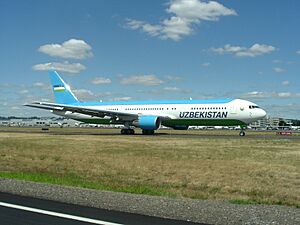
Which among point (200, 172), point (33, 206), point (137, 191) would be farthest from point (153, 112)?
point (33, 206)

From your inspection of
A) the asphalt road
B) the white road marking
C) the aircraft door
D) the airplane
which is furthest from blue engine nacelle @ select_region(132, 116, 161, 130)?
the white road marking

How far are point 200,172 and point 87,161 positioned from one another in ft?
21.5

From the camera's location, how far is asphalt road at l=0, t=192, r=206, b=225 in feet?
25.6

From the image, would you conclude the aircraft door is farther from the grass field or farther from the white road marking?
the white road marking

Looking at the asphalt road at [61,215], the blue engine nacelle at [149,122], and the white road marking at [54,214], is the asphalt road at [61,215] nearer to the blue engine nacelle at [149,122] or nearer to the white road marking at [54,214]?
the white road marking at [54,214]

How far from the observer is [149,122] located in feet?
160

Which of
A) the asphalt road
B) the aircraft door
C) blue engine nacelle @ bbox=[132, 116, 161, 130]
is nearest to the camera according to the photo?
the asphalt road

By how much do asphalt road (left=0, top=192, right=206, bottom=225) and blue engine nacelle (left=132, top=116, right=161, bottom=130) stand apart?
129 feet

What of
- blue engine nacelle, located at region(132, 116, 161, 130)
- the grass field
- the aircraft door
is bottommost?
the grass field

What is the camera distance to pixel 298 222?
7805 millimetres

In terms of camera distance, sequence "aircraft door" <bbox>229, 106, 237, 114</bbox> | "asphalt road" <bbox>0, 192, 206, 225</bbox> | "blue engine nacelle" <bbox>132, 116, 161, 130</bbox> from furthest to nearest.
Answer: "blue engine nacelle" <bbox>132, 116, 161, 130</bbox>
"aircraft door" <bbox>229, 106, 237, 114</bbox>
"asphalt road" <bbox>0, 192, 206, 225</bbox>

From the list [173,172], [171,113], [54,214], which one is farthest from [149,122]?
[54,214]

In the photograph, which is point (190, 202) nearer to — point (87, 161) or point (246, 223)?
point (246, 223)

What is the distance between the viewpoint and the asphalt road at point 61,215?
7789mm
